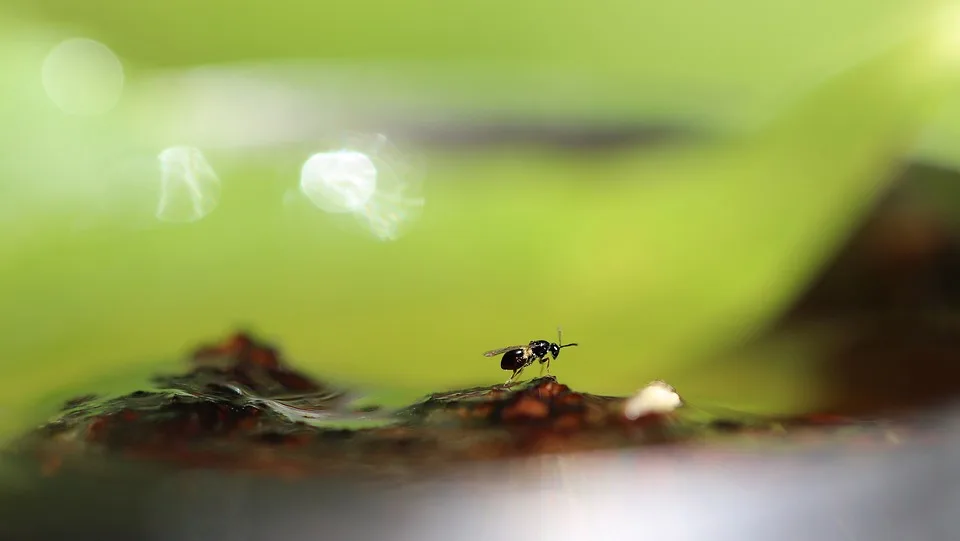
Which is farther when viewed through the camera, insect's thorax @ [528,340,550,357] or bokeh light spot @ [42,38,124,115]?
bokeh light spot @ [42,38,124,115]

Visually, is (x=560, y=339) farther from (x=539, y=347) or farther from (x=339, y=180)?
(x=339, y=180)

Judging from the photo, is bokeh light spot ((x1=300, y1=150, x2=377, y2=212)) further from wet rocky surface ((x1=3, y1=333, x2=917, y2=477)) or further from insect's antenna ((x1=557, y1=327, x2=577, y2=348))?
wet rocky surface ((x1=3, y1=333, x2=917, y2=477))

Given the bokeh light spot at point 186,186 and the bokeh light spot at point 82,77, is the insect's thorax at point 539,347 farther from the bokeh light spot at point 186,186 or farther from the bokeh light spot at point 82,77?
the bokeh light spot at point 82,77

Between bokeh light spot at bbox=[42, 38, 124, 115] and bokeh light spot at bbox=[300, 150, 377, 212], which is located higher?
bokeh light spot at bbox=[42, 38, 124, 115]

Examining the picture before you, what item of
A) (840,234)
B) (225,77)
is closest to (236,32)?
(225,77)

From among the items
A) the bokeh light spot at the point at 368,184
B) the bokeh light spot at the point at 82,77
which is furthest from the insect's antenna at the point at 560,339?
the bokeh light spot at the point at 82,77

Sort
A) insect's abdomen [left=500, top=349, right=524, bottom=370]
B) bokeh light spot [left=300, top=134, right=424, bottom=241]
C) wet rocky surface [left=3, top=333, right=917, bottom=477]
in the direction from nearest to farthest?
wet rocky surface [left=3, top=333, right=917, bottom=477]
insect's abdomen [left=500, top=349, right=524, bottom=370]
bokeh light spot [left=300, top=134, right=424, bottom=241]

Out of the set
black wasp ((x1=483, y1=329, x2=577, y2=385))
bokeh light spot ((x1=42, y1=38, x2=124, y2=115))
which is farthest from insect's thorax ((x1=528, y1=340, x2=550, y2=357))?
bokeh light spot ((x1=42, y1=38, x2=124, y2=115))

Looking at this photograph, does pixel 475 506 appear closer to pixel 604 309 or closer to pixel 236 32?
pixel 604 309
